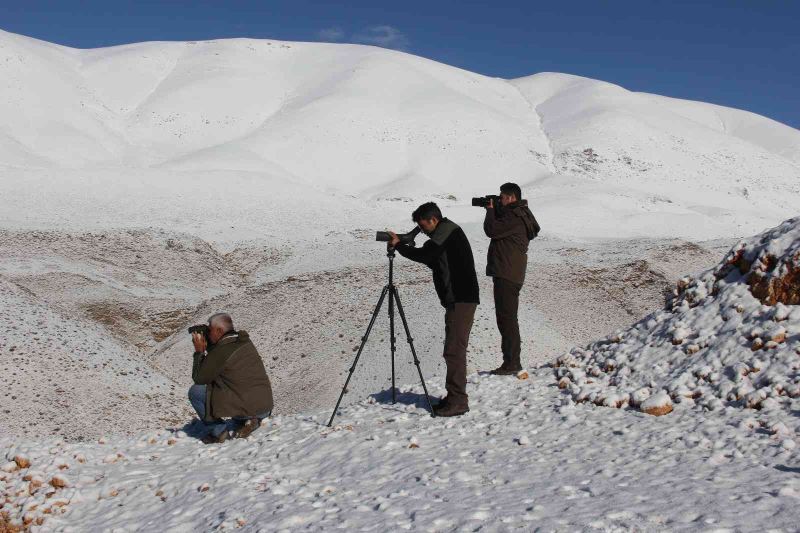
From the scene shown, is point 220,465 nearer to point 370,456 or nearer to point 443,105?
point 370,456

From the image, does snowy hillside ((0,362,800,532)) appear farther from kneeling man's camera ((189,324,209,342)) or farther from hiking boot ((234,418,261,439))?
kneeling man's camera ((189,324,209,342))

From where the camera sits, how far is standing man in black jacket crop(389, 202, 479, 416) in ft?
29.6

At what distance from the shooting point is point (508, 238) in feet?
38.3

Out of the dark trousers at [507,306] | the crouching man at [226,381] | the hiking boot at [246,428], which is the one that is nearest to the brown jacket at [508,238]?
the dark trousers at [507,306]

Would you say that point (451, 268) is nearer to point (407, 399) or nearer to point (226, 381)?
point (407, 399)

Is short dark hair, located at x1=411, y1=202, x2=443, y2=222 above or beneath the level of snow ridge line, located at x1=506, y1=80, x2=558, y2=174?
beneath

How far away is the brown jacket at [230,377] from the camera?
30.7 ft

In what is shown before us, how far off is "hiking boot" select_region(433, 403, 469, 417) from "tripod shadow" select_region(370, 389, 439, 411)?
2.12ft

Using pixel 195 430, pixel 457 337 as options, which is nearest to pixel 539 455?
pixel 457 337

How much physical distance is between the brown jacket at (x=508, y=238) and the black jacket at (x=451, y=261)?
2358mm

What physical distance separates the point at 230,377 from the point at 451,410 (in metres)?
3.16

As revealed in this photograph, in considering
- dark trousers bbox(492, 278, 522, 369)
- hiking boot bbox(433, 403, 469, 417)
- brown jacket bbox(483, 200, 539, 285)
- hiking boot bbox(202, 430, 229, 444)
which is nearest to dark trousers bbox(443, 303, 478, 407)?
hiking boot bbox(433, 403, 469, 417)

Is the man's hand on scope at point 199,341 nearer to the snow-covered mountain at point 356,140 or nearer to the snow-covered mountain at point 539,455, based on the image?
the snow-covered mountain at point 539,455

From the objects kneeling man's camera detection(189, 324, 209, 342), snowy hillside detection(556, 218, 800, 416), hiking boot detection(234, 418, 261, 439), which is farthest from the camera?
hiking boot detection(234, 418, 261, 439)
